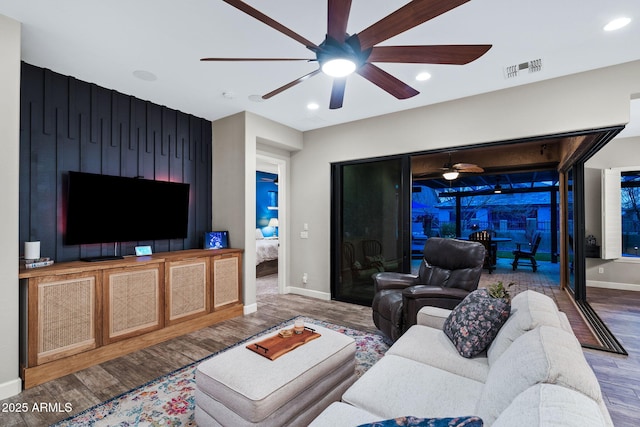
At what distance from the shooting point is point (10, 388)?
7.73 feet

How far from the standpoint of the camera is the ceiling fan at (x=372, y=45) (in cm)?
158

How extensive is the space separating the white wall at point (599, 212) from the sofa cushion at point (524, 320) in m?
5.10

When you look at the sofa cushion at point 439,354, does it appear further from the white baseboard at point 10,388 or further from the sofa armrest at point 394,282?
the white baseboard at point 10,388

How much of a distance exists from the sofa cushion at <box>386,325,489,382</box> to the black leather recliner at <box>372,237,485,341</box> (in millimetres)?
548

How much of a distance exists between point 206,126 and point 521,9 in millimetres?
4001

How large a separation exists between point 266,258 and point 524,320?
561cm

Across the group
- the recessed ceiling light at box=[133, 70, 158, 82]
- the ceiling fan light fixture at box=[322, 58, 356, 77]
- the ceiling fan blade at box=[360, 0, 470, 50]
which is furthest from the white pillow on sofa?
the recessed ceiling light at box=[133, 70, 158, 82]

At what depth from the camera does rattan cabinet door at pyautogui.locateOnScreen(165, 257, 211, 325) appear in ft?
11.5

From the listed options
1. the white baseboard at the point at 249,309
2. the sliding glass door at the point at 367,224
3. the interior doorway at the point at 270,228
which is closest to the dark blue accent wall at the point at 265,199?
the interior doorway at the point at 270,228

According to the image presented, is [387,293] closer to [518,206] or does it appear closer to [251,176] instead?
[251,176]

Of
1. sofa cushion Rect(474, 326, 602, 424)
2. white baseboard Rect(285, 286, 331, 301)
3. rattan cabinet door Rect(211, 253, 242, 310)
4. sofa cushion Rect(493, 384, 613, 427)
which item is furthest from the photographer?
white baseboard Rect(285, 286, 331, 301)

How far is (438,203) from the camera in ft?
32.0

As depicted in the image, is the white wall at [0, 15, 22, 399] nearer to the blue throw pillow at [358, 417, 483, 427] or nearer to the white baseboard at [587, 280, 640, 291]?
the blue throw pillow at [358, 417, 483, 427]

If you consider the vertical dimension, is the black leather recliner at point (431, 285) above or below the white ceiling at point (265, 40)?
below
